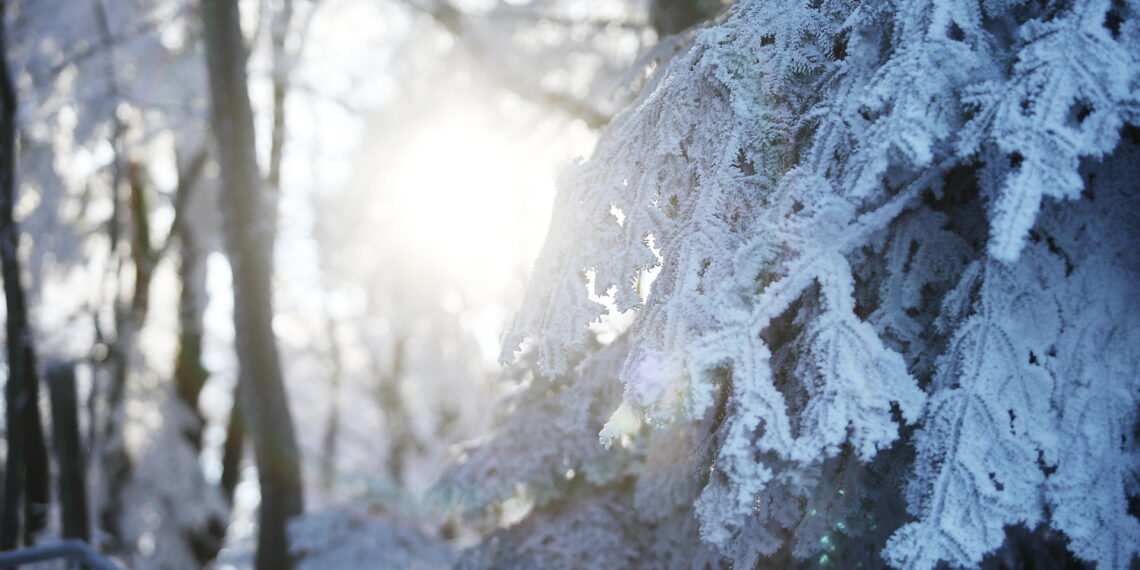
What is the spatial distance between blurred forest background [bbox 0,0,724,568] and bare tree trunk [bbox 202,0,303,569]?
18mm

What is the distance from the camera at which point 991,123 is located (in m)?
2.08

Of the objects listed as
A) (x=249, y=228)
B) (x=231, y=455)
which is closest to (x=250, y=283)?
(x=249, y=228)

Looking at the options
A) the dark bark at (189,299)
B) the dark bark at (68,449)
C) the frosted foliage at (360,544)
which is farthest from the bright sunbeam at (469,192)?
the dark bark at (68,449)

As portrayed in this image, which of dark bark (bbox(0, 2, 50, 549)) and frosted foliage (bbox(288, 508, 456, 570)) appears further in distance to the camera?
dark bark (bbox(0, 2, 50, 549))

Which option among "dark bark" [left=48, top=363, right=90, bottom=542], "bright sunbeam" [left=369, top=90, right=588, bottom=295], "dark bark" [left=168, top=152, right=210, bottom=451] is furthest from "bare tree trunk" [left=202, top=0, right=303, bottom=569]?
"dark bark" [left=168, top=152, right=210, bottom=451]

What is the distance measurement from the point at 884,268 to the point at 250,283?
511cm

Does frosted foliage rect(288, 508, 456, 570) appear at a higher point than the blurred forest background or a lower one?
lower

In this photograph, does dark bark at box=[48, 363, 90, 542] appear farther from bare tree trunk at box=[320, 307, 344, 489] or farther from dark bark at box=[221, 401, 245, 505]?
bare tree trunk at box=[320, 307, 344, 489]

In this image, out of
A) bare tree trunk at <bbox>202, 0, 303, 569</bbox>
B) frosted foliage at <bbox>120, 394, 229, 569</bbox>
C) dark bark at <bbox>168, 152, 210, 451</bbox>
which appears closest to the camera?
bare tree trunk at <bbox>202, 0, 303, 569</bbox>

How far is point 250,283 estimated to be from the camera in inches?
242

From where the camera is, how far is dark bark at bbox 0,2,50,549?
8.04 meters

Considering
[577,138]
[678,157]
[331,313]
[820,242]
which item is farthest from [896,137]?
[331,313]

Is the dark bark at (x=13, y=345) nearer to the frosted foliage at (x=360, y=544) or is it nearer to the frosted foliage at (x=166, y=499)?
the frosted foliage at (x=166, y=499)

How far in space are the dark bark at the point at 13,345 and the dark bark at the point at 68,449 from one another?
72cm
